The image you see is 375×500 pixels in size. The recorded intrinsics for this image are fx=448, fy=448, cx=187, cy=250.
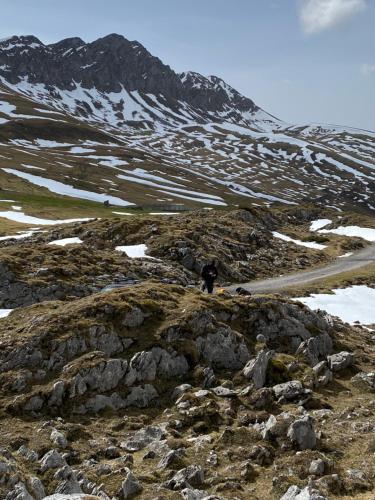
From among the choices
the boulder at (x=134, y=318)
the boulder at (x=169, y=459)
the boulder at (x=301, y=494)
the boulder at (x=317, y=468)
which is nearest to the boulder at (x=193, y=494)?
the boulder at (x=169, y=459)

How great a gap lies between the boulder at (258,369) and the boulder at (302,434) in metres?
4.75

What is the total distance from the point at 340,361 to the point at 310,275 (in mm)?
31995

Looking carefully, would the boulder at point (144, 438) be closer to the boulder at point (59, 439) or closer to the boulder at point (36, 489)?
the boulder at point (59, 439)

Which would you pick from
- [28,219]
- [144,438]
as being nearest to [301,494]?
[144,438]

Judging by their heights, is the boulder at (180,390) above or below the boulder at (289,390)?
below

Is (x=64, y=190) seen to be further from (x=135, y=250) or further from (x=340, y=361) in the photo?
(x=340, y=361)

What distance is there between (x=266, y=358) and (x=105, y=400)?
7.56 meters

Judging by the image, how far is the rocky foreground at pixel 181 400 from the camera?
12953mm

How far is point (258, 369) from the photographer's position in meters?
20.3

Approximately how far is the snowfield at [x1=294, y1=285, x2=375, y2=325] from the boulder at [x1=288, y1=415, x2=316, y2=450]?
70.3 ft

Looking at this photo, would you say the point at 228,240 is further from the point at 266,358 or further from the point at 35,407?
the point at 35,407

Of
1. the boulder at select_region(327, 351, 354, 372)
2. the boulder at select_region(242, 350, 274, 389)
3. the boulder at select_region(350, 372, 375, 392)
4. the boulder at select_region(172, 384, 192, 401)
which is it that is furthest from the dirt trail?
the boulder at select_region(172, 384, 192, 401)

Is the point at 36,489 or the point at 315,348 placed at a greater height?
the point at 36,489

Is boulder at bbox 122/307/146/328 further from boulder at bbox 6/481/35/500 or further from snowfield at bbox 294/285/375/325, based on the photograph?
snowfield at bbox 294/285/375/325
